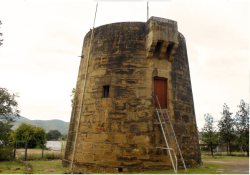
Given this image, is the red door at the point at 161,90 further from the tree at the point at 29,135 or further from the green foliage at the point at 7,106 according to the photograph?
the tree at the point at 29,135

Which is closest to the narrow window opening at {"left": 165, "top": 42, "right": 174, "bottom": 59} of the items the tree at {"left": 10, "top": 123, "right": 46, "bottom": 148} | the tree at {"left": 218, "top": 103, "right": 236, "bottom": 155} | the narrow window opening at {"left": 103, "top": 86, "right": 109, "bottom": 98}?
the narrow window opening at {"left": 103, "top": 86, "right": 109, "bottom": 98}

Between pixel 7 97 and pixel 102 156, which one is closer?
pixel 102 156

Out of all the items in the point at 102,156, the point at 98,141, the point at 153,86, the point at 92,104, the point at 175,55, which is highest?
the point at 175,55

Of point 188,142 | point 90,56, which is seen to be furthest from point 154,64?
point 188,142

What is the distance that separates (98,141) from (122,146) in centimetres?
123

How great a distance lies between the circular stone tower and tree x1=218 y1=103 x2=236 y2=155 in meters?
17.2

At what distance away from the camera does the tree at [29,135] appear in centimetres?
3025

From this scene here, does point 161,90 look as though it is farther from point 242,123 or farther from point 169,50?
point 242,123

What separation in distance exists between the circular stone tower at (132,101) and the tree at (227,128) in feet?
56.4

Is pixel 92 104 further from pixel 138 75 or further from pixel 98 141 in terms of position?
pixel 138 75

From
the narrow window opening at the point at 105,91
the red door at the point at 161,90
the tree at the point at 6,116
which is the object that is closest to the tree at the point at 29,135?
the tree at the point at 6,116

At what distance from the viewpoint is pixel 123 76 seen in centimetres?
1038

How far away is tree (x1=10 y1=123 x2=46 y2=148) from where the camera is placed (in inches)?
1191

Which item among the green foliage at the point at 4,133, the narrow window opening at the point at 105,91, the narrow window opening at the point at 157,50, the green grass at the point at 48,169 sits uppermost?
the narrow window opening at the point at 157,50
